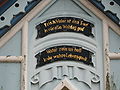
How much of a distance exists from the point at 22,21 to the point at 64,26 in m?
0.47

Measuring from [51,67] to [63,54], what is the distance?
0.20 meters

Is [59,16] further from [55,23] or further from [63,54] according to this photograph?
[63,54]

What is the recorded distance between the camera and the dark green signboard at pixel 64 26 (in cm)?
531

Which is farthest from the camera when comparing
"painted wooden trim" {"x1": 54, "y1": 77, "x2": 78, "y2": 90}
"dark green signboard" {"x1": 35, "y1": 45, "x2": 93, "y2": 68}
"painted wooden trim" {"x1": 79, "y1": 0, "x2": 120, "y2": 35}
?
"painted wooden trim" {"x1": 79, "y1": 0, "x2": 120, "y2": 35}

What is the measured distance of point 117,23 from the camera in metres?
5.29

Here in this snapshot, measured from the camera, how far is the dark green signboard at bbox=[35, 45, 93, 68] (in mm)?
5215

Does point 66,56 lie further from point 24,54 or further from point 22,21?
point 22,21

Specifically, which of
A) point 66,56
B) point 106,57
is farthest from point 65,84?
point 106,57

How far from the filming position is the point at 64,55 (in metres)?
5.23

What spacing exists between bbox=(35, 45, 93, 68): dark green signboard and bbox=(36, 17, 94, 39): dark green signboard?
20 centimetres

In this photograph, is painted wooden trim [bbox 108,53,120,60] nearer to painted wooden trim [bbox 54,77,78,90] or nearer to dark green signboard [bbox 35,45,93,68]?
dark green signboard [bbox 35,45,93,68]

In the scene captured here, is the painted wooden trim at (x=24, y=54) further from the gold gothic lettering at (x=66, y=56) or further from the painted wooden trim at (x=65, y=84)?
the painted wooden trim at (x=65, y=84)

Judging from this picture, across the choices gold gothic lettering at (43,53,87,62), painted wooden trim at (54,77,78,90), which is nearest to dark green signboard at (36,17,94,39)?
gold gothic lettering at (43,53,87,62)

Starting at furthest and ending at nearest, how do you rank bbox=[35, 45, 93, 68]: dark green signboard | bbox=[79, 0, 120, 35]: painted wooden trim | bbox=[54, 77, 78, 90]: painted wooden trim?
bbox=[79, 0, 120, 35]: painted wooden trim
bbox=[35, 45, 93, 68]: dark green signboard
bbox=[54, 77, 78, 90]: painted wooden trim
